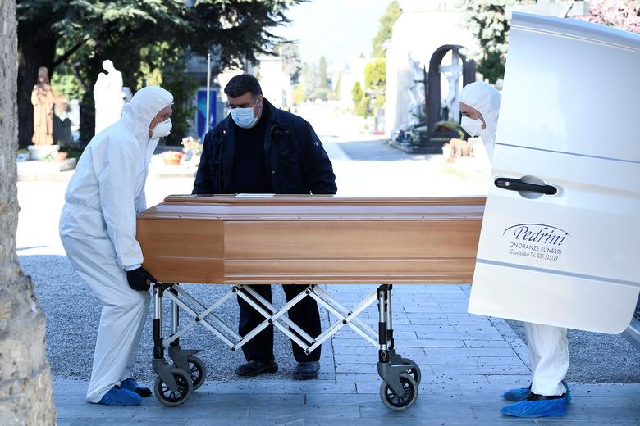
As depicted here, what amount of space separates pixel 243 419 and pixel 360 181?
1775 centimetres

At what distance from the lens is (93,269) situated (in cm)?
581

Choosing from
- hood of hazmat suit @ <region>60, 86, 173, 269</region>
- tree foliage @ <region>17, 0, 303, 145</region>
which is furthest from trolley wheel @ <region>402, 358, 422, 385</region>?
tree foliage @ <region>17, 0, 303, 145</region>

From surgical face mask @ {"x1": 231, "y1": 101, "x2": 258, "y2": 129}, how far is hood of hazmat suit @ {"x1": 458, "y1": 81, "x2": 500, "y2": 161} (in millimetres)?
1314

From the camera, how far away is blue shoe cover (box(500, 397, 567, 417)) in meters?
5.70

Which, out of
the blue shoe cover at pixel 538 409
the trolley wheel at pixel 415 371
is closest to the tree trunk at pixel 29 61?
the trolley wheel at pixel 415 371

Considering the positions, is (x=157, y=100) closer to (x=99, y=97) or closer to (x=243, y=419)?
(x=243, y=419)

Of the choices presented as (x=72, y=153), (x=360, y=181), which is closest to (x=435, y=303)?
(x=360, y=181)

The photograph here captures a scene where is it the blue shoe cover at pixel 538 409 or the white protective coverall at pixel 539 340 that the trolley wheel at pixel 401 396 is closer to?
the blue shoe cover at pixel 538 409

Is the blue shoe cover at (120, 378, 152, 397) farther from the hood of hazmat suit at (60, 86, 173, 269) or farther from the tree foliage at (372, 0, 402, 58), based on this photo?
the tree foliage at (372, 0, 402, 58)

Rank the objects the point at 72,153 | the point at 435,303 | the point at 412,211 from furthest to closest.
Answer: the point at 72,153, the point at 435,303, the point at 412,211

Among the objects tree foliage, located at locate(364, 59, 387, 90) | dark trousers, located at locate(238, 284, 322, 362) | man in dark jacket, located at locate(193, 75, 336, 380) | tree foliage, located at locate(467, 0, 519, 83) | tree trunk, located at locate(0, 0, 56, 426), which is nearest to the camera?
tree trunk, located at locate(0, 0, 56, 426)

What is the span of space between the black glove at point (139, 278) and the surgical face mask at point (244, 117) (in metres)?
1.22

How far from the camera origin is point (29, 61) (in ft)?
111

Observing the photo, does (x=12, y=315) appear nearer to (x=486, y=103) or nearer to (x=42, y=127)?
(x=486, y=103)
